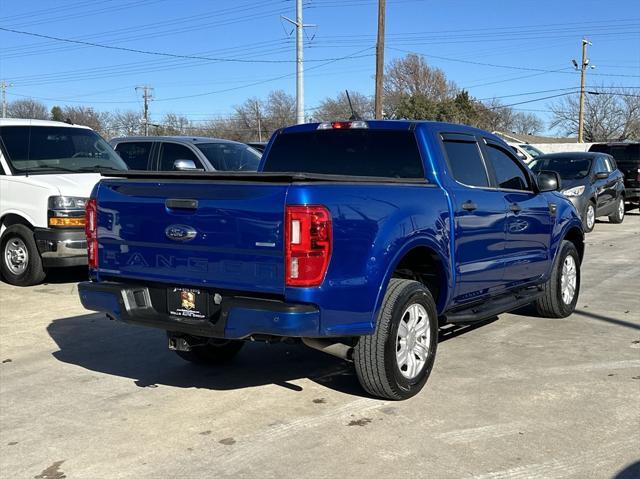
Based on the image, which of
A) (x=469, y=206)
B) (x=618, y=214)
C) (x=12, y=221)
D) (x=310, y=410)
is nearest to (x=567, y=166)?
(x=618, y=214)

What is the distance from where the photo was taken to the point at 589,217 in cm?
1647

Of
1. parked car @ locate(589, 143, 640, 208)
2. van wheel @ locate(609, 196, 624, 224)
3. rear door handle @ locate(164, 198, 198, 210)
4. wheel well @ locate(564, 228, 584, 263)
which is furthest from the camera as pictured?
parked car @ locate(589, 143, 640, 208)

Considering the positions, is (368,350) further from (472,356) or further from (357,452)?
(472,356)

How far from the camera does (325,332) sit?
422 cm

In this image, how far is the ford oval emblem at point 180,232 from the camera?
439cm

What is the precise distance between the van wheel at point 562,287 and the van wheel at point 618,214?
1169 centimetres

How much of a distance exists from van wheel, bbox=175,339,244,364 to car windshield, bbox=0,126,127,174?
15.8ft

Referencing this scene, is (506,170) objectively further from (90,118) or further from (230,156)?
(90,118)

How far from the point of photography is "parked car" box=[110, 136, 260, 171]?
11430 millimetres

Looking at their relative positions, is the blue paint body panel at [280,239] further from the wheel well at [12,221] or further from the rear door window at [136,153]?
the rear door window at [136,153]

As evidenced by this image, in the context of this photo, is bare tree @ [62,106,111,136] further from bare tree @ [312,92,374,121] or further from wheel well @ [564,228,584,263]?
wheel well @ [564,228,584,263]

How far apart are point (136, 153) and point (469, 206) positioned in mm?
7963

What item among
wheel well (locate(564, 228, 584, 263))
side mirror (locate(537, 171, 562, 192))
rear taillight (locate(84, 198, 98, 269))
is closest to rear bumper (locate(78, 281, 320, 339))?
rear taillight (locate(84, 198, 98, 269))

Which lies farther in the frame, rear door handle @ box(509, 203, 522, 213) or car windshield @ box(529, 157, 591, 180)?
car windshield @ box(529, 157, 591, 180)
